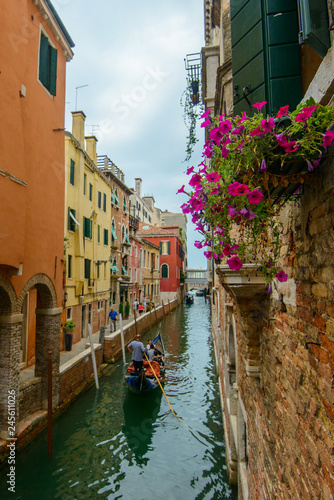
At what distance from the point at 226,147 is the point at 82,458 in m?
7.02

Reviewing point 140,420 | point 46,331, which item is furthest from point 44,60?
point 140,420

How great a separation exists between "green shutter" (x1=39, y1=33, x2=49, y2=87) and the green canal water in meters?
7.89

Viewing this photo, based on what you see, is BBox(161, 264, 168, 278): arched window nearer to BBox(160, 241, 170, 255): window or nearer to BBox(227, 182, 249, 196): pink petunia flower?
BBox(160, 241, 170, 255): window

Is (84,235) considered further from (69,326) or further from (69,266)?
(69,326)

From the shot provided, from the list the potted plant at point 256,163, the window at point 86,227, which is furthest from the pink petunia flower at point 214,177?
the window at point 86,227

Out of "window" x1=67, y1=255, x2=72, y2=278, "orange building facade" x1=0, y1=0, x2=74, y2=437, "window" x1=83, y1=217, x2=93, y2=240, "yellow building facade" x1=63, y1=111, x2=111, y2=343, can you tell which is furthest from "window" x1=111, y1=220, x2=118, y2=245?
"orange building facade" x1=0, y1=0, x2=74, y2=437

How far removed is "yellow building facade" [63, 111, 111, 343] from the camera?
44.7ft

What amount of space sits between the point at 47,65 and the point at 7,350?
6.42m

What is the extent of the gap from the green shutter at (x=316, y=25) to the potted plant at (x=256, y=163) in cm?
28

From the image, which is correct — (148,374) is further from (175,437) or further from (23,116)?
(23,116)

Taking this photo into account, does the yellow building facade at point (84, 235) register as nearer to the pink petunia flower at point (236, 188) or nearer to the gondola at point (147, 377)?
the gondola at point (147, 377)

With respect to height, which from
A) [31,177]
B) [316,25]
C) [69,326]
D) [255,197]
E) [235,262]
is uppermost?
[31,177]

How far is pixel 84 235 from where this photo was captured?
14836 millimetres

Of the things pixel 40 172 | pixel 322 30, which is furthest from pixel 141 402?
pixel 322 30
